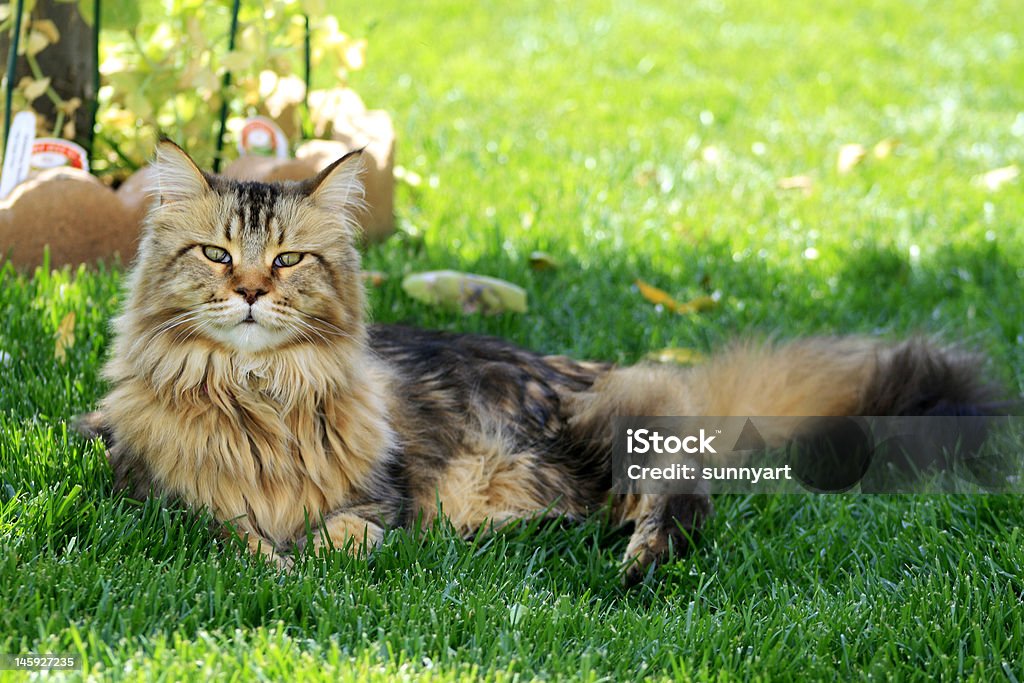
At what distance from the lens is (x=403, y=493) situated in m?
2.76

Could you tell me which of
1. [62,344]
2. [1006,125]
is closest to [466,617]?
[62,344]

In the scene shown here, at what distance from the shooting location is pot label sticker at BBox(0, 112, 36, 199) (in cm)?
390

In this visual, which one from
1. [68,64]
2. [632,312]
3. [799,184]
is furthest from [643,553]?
[799,184]

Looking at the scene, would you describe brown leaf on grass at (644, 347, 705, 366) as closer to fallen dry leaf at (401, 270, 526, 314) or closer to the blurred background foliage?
fallen dry leaf at (401, 270, 526, 314)

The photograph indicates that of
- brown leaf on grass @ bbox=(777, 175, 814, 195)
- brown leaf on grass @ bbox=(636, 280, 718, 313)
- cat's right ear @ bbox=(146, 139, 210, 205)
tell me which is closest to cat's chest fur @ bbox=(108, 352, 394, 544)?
cat's right ear @ bbox=(146, 139, 210, 205)

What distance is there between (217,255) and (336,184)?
0.35 metres

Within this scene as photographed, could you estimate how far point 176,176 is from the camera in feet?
8.23

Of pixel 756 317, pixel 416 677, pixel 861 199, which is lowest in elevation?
pixel 416 677

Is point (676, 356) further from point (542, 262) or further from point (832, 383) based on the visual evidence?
point (542, 262)

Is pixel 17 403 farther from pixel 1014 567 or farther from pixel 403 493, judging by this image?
pixel 1014 567

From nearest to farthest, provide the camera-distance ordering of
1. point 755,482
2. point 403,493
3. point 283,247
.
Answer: point 283,247
point 403,493
point 755,482

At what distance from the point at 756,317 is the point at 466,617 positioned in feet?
7.76

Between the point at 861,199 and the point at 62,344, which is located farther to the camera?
the point at 861,199

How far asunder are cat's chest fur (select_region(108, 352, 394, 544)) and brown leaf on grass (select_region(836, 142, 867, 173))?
4252 mm
